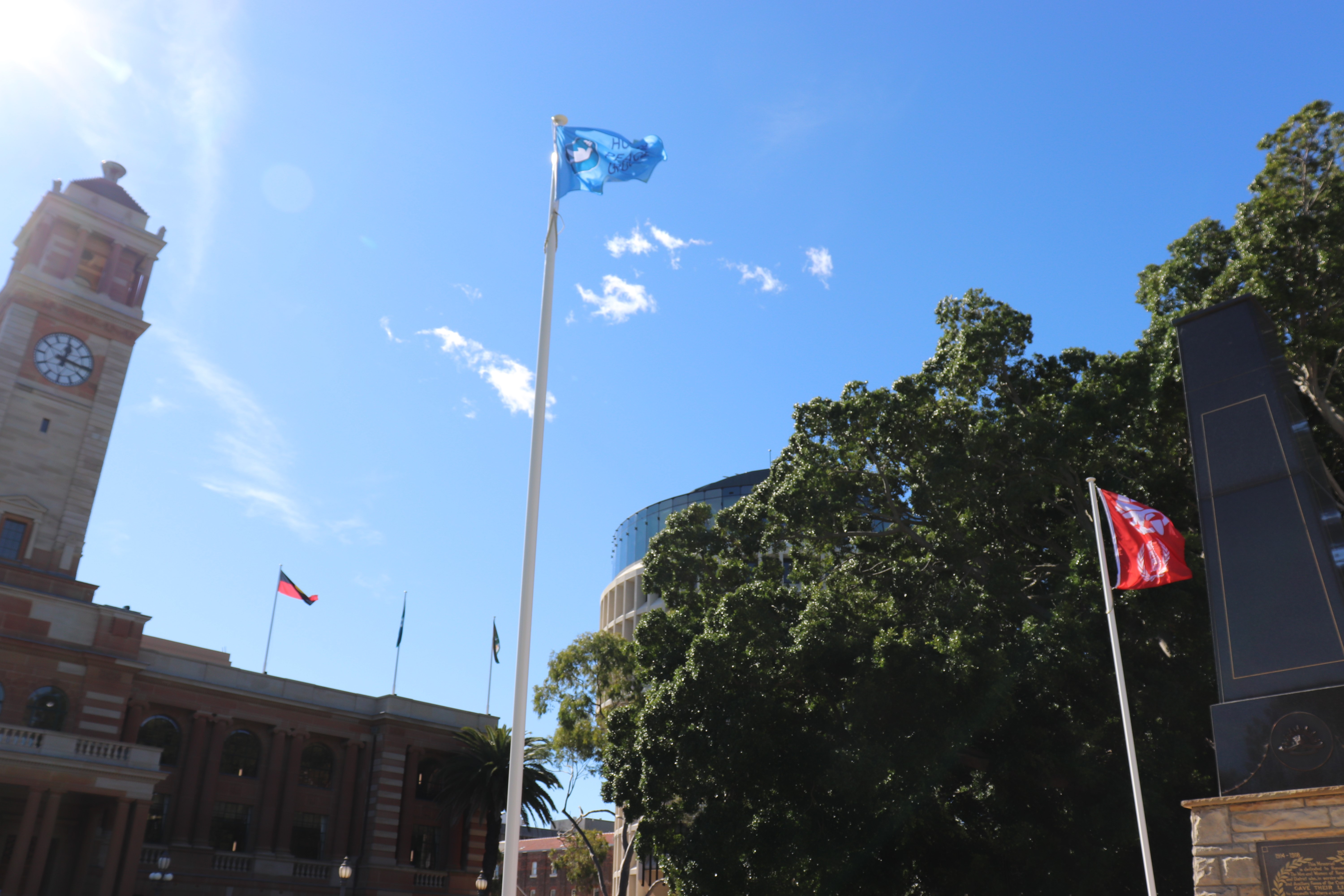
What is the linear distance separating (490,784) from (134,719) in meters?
14.6

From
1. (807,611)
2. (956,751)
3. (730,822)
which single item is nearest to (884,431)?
(807,611)

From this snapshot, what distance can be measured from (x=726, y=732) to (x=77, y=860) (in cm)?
2524

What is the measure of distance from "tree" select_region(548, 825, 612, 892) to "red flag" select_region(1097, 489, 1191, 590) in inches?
1429

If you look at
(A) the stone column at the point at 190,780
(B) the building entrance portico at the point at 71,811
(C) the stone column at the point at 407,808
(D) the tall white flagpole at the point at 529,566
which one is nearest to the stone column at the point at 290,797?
(A) the stone column at the point at 190,780

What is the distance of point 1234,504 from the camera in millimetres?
14070

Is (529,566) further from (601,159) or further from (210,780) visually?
(210,780)

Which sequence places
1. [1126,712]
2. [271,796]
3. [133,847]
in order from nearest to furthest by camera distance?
[1126,712], [133,847], [271,796]

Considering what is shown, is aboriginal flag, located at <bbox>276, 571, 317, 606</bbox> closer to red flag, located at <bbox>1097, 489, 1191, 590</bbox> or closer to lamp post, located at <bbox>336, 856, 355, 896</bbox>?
lamp post, located at <bbox>336, 856, 355, 896</bbox>

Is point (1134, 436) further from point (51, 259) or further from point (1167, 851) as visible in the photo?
point (51, 259)

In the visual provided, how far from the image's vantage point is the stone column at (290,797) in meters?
39.2

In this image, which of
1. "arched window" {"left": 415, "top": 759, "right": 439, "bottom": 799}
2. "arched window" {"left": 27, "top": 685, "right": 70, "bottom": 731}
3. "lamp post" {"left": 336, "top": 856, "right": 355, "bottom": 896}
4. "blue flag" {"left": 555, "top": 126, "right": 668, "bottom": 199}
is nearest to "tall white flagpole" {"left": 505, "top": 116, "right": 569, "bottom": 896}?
"blue flag" {"left": 555, "top": 126, "right": 668, "bottom": 199}

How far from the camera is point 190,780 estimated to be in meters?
37.3

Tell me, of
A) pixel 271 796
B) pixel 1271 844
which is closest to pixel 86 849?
pixel 271 796

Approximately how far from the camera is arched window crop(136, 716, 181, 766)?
37.1 meters
